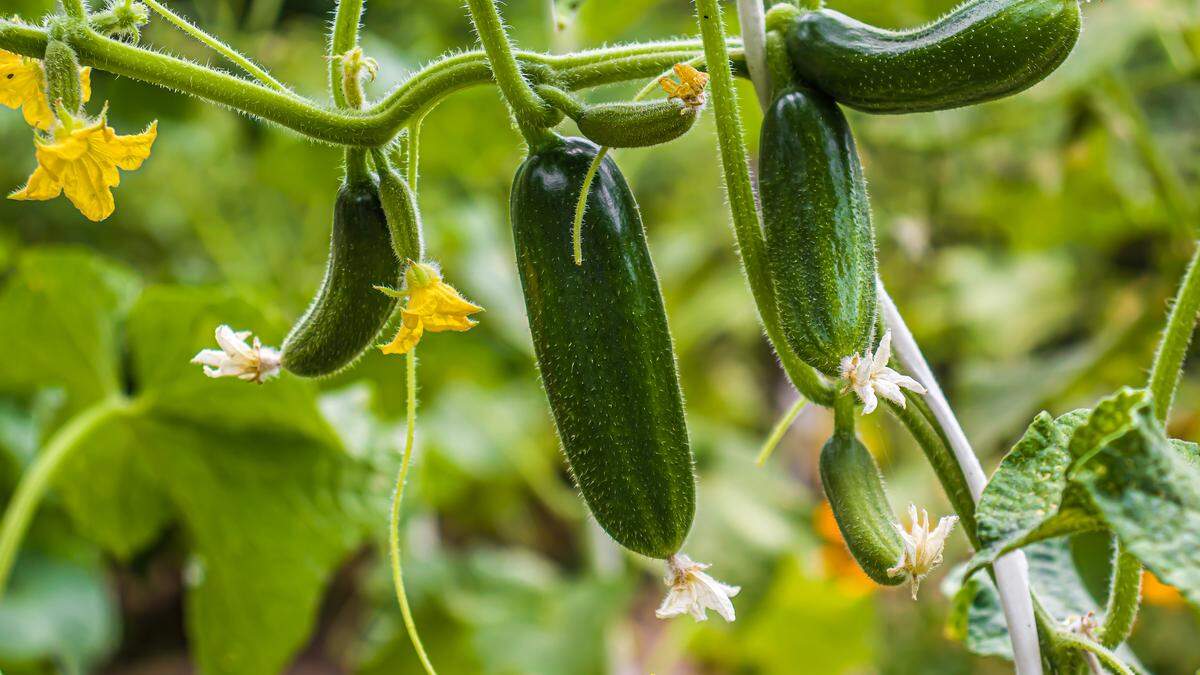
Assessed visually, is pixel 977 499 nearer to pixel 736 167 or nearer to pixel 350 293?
pixel 736 167

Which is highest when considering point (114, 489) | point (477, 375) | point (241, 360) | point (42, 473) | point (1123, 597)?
point (241, 360)

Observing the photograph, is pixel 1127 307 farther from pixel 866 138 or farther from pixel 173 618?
pixel 173 618

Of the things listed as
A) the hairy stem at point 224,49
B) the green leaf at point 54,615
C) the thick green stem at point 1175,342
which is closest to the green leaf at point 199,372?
the green leaf at point 54,615

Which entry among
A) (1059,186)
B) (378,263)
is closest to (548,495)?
(1059,186)

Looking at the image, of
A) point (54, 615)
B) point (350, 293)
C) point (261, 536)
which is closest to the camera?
point (350, 293)

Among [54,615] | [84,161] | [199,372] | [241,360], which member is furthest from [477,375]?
[84,161]

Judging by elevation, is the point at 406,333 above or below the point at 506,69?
below

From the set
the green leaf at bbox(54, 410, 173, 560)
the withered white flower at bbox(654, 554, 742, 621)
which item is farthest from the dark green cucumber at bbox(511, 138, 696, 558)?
the green leaf at bbox(54, 410, 173, 560)
